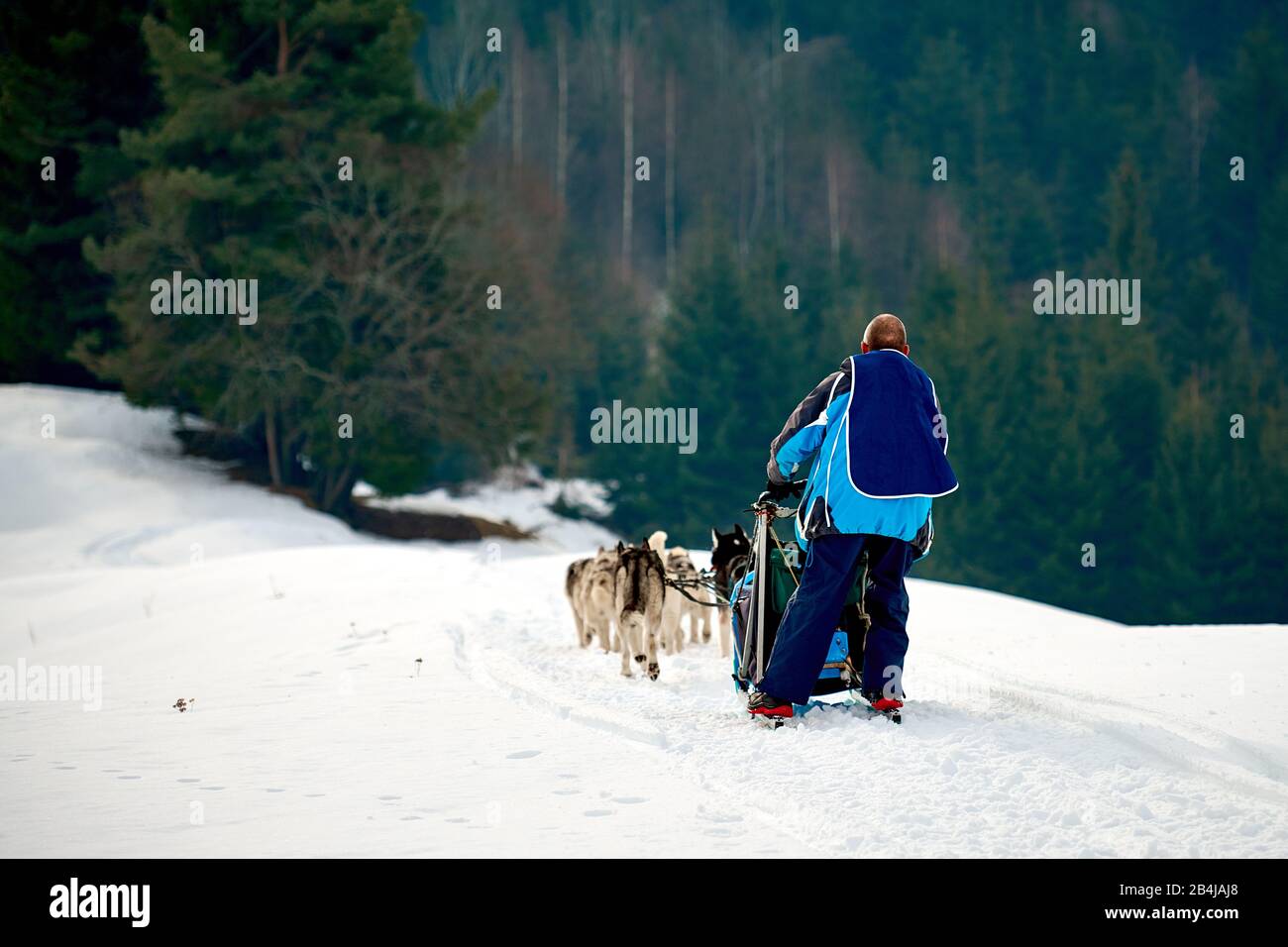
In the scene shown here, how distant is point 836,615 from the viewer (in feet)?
20.9

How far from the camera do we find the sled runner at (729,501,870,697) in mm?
6645

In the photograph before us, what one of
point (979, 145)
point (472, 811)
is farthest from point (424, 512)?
point (979, 145)

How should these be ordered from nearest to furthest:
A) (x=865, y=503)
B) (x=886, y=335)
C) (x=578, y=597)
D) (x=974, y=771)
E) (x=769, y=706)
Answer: (x=974, y=771) → (x=865, y=503) → (x=769, y=706) → (x=886, y=335) → (x=578, y=597)

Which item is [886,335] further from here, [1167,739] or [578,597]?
[578,597]

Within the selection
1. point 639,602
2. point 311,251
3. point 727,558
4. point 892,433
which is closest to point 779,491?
point 892,433

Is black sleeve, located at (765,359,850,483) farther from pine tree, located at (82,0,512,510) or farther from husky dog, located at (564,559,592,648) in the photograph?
pine tree, located at (82,0,512,510)

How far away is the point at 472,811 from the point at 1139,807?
241 centimetres

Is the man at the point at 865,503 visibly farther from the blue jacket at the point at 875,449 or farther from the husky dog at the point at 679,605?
the husky dog at the point at 679,605

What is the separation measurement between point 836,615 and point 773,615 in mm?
512

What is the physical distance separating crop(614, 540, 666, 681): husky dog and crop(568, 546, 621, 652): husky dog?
1.51 feet

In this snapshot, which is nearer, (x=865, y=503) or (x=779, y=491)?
(x=865, y=503)

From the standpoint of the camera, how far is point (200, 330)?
94.3 feet

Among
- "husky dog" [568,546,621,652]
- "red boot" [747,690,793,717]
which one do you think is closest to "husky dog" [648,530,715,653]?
"husky dog" [568,546,621,652]

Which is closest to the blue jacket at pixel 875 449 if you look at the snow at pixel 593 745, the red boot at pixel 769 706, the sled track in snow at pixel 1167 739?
the red boot at pixel 769 706
